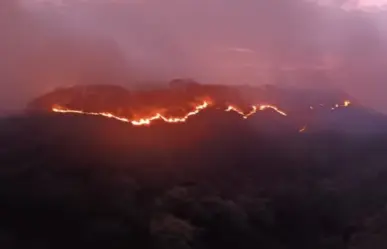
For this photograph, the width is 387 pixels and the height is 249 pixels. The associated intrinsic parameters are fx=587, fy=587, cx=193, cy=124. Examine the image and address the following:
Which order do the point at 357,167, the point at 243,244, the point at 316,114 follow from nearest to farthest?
the point at 243,244
the point at 357,167
the point at 316,114

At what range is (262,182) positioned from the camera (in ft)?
242

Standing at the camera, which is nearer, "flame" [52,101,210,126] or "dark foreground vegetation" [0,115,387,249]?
"dark foreground vegetation" [0,115,387,249]

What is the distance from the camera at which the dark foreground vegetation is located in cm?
5388

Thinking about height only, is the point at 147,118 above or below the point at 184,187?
above

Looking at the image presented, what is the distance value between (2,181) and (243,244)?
24544 millimetres

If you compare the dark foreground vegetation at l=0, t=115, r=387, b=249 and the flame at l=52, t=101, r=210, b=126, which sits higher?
the flame at l=52, t=101, r=210, b=126

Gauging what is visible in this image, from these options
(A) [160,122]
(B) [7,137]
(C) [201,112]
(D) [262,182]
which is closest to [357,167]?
(D) [262,182]

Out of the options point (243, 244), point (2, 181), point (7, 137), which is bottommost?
point (243, 244)

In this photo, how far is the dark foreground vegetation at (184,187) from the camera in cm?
5388

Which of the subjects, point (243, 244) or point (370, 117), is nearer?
point (243, 244)

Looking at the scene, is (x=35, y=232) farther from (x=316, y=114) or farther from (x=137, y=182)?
(x=316, y=114)

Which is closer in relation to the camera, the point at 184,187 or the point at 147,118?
the point at 184,187

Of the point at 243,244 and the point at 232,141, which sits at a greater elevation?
the point at 232,141

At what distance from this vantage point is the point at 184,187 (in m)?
67.5
